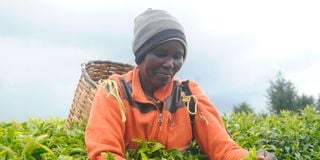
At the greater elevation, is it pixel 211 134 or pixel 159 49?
pixel 159 49

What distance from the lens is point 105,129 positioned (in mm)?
3248

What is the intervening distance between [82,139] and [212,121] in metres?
0.84

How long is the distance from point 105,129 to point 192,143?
73cm

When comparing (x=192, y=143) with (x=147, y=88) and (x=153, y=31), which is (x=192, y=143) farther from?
(x=153, y=31)

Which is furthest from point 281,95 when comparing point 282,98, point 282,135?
point 282,135

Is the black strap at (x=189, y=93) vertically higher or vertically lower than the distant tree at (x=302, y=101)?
higher

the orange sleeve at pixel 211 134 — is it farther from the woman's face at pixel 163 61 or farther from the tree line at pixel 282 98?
the tree line at pixel 282 98

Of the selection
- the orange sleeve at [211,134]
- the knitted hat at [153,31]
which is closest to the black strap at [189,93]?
the orange sleeve at [211,134]

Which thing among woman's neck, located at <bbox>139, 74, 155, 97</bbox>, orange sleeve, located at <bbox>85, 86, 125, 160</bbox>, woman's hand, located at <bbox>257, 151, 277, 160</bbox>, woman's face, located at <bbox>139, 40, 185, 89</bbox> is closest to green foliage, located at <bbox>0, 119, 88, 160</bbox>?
orange sleeve, located at <bbox>85, 86, 125, 160</bbox>

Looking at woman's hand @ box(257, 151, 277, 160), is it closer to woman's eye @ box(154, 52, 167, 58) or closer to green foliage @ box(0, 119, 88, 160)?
woman's eye @ box(154, 52, 167, 58)

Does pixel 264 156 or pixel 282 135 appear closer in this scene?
pixel 264 156

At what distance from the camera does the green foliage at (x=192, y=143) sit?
113 inches

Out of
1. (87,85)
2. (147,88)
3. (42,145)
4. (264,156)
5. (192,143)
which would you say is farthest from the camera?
(87,85)

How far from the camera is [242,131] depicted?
15.6 ft
